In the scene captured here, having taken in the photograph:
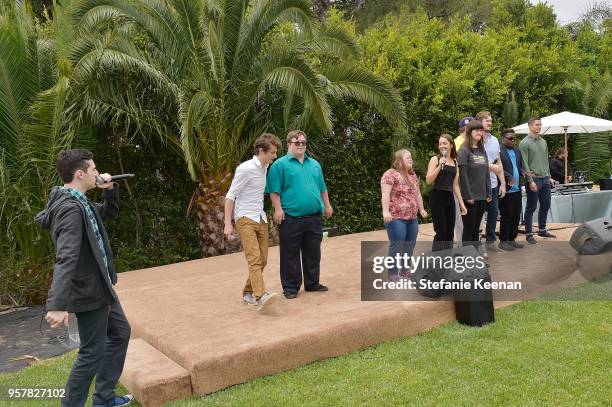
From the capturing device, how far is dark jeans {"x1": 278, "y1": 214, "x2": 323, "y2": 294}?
217 inches

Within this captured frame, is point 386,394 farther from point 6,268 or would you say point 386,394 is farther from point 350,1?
point 350,1

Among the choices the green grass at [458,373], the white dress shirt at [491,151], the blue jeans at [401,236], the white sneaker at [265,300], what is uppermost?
the white dress shirt at [491,151]

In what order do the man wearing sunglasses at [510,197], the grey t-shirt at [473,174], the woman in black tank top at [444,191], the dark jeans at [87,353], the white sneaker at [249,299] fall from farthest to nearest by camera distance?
the man wearing sunglasses at [510,197]
the grey t-shirt at [473,174]
the woman in black tank top at [444,191]
the white sneaker at [249,299]
the dark jeans at [87,353]

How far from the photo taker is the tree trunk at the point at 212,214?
8.82 metres

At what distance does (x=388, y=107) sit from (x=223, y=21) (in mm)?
2837

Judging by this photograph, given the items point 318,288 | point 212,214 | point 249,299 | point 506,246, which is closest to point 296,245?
point 318,288

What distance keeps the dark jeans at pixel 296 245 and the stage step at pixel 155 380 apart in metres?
1.64

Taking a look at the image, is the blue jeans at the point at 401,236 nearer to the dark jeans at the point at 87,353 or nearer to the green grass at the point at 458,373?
the green grass at the point at 458,373

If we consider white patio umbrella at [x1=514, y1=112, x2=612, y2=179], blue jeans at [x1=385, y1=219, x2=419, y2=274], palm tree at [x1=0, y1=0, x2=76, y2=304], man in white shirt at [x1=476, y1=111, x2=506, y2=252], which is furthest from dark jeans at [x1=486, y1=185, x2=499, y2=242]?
palm tree at [x1=0, y1=0, x2=76, y2=304]

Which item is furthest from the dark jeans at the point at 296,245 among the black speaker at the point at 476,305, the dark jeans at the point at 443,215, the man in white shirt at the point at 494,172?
the man in white shirt at the point at 494,172

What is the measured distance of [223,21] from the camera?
27.1 ft

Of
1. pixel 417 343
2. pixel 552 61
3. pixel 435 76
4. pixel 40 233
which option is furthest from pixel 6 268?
pixel 552 61

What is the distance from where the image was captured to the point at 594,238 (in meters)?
6.78

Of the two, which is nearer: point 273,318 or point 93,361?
point 93,361
